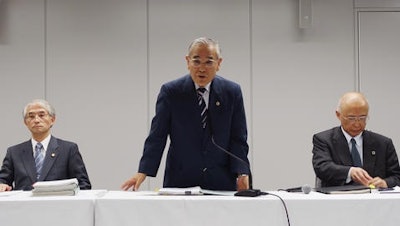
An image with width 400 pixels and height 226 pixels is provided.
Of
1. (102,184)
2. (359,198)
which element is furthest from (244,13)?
(359,198)

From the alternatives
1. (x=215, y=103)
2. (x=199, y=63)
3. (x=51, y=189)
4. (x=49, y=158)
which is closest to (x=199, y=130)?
(x=215, y=103)

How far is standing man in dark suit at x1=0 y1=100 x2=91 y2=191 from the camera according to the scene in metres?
3.30

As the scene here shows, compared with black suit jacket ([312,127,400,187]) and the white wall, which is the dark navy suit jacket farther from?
the white wall

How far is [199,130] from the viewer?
2.70 meters

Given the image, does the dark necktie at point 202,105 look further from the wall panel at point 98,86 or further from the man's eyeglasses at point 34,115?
the wall panel at point 98,86

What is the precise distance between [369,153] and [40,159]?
1.94m

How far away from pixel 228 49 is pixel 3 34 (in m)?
1.95

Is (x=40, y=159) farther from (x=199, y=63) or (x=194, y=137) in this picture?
(x=199, y=63)

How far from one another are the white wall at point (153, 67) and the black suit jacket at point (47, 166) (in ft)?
4.63

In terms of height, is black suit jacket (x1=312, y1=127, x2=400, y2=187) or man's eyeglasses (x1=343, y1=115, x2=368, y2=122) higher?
man's eyeglasses (x1=343, y1=115, x2=368, y2=122)

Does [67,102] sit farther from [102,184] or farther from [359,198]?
[359,198]

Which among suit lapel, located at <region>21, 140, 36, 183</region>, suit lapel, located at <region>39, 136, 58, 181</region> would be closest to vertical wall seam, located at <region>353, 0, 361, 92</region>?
suit lapel, located at <region>39, 136, 58, 181</region>

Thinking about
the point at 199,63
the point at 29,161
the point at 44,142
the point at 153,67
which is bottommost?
the point at 29,161
